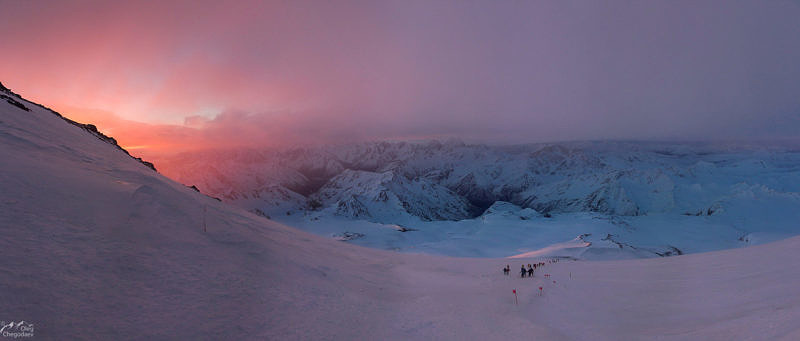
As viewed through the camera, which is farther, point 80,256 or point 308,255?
point 308,255

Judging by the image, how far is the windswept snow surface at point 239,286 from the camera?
7.66 metres

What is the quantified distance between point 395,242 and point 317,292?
381ft

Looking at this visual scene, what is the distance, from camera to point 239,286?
10.5m

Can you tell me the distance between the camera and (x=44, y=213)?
960 centimetres

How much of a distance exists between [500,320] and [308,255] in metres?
10.1

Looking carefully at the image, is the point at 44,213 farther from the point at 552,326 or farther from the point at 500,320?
the point at 552,326

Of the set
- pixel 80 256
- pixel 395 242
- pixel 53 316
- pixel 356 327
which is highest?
pixel 80 256

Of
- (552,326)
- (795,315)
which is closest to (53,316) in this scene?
(552,326)

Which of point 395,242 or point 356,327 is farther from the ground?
point 356,327

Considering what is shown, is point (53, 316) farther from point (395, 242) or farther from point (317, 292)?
point (395, 242)

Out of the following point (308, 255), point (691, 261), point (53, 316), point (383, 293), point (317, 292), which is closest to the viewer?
point (53, 316)

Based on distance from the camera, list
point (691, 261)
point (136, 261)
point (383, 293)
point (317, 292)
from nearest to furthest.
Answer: point (136, 261), point (317, 292), point (383, 293), point (691, 261)

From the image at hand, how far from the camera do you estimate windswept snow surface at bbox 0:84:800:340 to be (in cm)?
766

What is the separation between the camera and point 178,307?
27.9 feet
